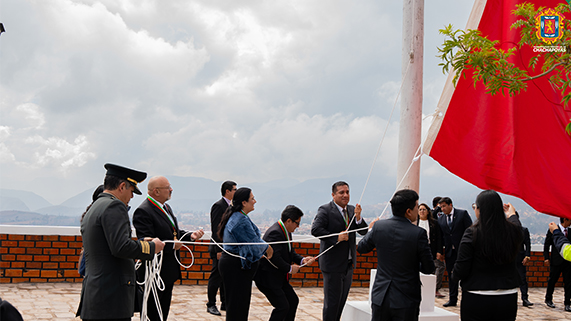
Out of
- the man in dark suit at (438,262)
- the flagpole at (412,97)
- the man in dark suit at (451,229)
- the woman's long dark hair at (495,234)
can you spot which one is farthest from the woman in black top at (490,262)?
the man in dark suit at (438,262)

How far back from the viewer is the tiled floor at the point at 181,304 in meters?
5.32

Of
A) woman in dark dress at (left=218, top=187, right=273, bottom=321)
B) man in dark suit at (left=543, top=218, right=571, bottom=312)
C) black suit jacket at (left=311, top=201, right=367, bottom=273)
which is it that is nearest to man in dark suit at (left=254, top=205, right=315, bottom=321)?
woman in dark dress at (left=218, top=187, right=273, bottom=321)

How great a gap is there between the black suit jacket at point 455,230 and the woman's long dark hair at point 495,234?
13.0ft

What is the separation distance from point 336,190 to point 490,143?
61.5 inches

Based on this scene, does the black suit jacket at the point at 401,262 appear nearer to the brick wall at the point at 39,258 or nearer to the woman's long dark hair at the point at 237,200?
the woman's long dark hair at the point at 237,200

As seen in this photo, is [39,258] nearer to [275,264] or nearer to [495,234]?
[275,264]

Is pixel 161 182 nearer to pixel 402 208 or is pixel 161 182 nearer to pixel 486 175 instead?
pixel 402 208

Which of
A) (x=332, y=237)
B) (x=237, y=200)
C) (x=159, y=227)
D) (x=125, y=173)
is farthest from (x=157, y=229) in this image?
(x=332, y=237)

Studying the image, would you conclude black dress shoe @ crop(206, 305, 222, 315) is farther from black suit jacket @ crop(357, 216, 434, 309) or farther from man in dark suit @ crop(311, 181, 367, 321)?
black suit jacket @ crop(357, 216, 434, 309)

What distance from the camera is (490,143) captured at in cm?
406

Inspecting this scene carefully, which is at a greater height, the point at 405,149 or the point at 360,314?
the point at 405,149

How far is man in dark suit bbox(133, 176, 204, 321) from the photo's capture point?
Result: 156 inches

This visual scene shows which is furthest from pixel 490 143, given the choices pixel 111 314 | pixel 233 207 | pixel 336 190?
pixel 111 314

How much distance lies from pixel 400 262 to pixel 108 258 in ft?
6.39
